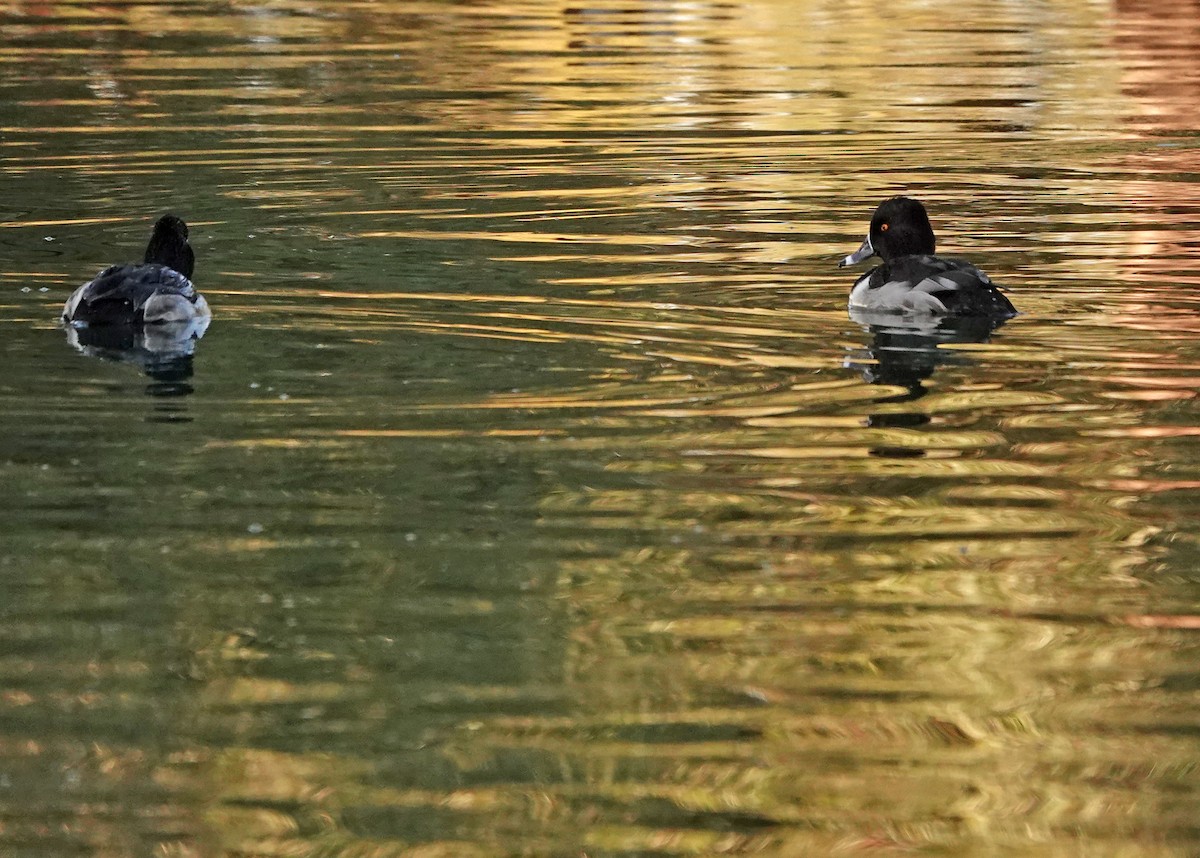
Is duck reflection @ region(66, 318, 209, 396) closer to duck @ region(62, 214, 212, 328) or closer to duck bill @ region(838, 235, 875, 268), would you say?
duck @ region(62, 214, 212, 328)

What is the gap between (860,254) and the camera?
14633 mm

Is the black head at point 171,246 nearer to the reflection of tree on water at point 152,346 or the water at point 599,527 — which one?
the water at point 599,527

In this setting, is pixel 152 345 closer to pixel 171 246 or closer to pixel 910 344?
pixel 171 246

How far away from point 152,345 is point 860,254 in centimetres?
456

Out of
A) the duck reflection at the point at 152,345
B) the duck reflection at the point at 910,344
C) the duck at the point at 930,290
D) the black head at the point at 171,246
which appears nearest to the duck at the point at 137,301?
the duck reflection at the point at 152,345

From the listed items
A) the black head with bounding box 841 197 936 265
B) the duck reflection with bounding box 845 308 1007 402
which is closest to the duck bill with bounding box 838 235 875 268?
the black head with bounding box 841 197 936 265

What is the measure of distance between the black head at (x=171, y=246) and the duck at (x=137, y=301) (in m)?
0.53

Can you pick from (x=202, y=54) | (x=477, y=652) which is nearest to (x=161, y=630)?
(x=477, y=652)

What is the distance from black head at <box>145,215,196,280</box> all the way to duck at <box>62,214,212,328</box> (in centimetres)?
53

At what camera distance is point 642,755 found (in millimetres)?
6715

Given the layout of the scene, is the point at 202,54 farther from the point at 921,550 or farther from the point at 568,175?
the point at 921,550

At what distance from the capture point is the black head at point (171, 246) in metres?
13.6

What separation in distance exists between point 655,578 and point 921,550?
1.04 metres

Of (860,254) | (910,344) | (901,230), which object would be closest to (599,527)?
(910,344)
